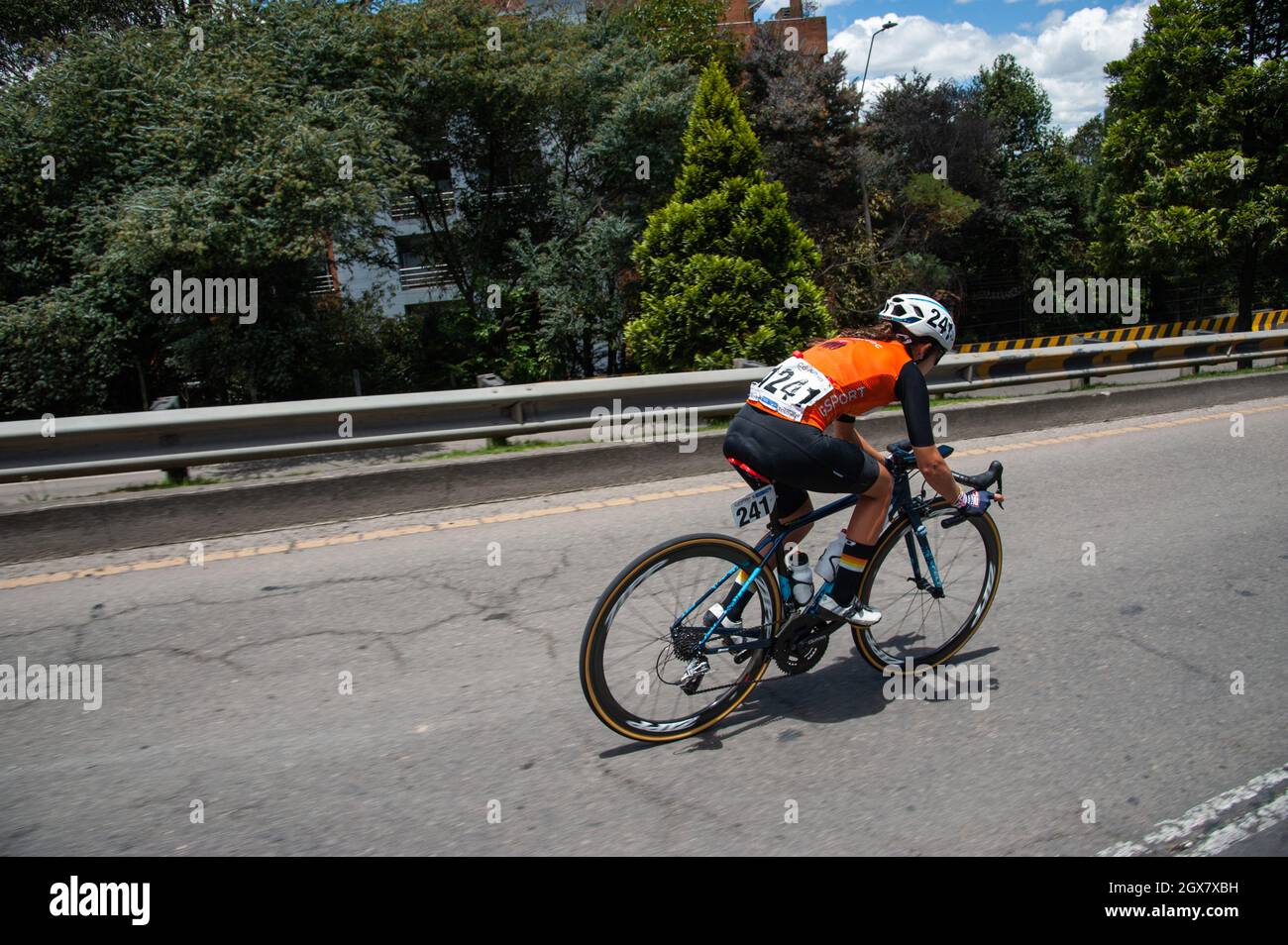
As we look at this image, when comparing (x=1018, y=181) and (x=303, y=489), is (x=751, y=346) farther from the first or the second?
(x=1018, y=181)

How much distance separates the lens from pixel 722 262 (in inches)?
539

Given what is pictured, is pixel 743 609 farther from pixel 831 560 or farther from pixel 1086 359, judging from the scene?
pixel 1086 359

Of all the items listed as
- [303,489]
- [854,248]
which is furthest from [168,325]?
[854,248]

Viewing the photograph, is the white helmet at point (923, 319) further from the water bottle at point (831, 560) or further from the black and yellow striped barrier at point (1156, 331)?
the black and yellow striped barrier at point (1156, 331)

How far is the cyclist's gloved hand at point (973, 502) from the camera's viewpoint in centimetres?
422

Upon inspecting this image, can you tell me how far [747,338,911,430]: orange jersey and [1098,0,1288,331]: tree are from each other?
1086 inches

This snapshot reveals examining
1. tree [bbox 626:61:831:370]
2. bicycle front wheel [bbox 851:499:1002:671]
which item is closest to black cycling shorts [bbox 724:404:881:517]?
bicycle front wheel [bbox 851:499:1002:671]

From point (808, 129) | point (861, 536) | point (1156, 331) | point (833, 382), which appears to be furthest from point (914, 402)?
point (1156, 331)

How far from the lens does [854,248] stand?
24.9 m

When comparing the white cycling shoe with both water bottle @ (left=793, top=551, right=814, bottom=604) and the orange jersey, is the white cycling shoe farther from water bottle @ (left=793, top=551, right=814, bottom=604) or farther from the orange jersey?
the orange jersey

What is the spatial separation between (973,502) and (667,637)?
161 centimetres

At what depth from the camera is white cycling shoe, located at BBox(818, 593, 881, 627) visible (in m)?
4.08

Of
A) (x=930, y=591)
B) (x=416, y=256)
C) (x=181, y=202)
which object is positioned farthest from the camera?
(x=416, y=256)

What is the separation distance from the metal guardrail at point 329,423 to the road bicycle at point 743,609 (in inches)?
168
